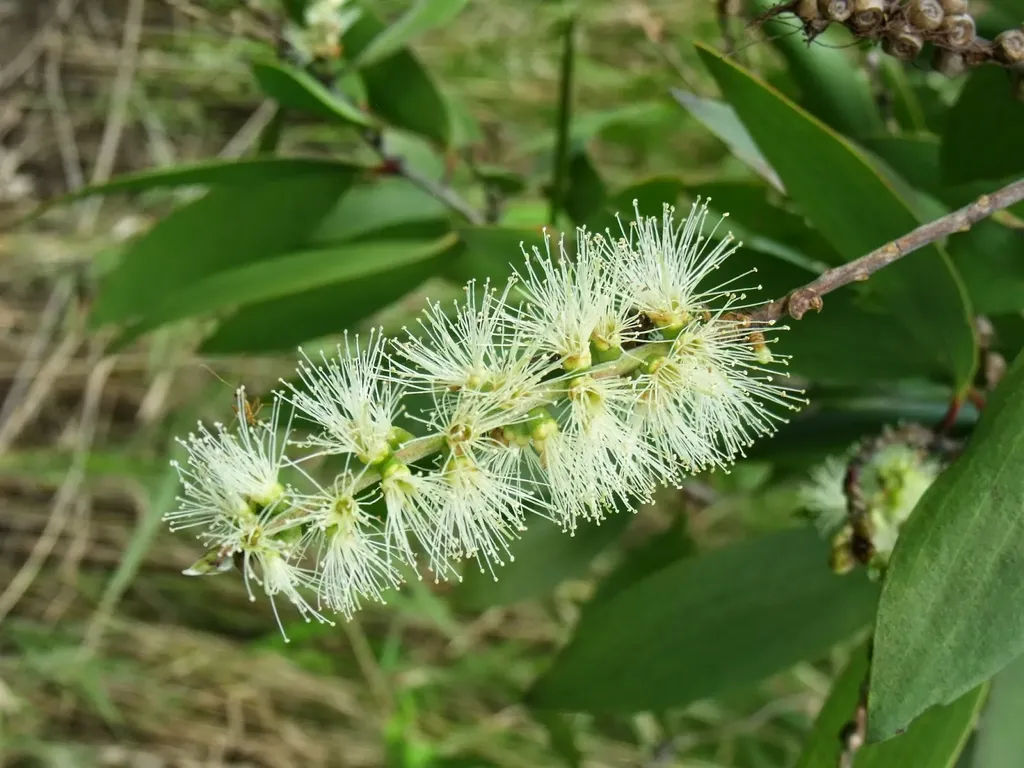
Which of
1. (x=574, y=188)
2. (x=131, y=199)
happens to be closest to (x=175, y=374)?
(x=131, y=199)

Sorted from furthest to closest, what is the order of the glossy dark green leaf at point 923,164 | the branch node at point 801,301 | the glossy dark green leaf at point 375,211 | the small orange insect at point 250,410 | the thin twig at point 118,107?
1. the thin twig at point 118,107
2. the glossy dark green leaf at point 375,211
3. the glossy dark green leaf at point 923,164
4. the small orange insect at point 250,410
5. the branch node at point 801,301

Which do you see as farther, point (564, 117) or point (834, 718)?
point (564, 117)

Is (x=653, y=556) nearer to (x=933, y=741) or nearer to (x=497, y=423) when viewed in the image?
(x=933, y=741)

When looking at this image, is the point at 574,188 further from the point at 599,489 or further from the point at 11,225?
the point at 11,225

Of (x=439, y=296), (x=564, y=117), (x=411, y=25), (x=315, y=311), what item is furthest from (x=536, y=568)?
(x=439, y=296)

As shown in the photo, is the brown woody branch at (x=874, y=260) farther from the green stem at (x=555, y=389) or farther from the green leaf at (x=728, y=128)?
the green leaf at (x=728, y=128)

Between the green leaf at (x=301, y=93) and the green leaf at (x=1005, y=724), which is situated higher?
the green leaf at (x=301, y=93)

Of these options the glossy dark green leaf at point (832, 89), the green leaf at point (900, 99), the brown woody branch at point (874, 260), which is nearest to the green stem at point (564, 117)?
the glossy dark green leaf at point (832, 89)

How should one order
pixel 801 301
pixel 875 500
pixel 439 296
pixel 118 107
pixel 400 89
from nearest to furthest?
pixel 801 301
pixel 875 500
pixel 400 89
pixel 439 296
pixel 118 107
